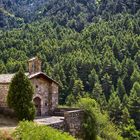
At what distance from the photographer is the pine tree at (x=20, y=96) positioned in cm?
4234

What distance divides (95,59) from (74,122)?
290 ft

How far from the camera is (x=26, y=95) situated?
42.8 meters

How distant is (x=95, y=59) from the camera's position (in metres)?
132

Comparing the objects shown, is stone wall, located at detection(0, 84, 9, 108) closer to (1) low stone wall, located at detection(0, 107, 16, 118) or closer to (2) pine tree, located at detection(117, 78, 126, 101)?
(1) low stone wall, located at detection(0, 107, 16, 118)

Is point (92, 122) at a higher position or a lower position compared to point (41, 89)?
lower

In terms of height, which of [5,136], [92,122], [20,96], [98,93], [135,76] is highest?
[135,76]

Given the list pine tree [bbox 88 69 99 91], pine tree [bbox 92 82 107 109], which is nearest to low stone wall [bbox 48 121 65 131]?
pine tree [bbox 92 82 107 109]

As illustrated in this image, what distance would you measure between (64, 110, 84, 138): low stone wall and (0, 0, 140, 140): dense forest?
39.1m

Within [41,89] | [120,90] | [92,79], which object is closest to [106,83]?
[92,79]

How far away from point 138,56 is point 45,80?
85837 mm

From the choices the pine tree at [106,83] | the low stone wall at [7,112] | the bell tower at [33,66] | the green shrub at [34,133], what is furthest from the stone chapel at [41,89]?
the pine tree at [106,83]

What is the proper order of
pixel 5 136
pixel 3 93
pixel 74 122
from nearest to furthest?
1. pixel 5 136
2. pixel 74 122
3. pixel 3 93

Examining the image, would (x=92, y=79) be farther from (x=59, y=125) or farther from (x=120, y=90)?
(x=59, y=125)

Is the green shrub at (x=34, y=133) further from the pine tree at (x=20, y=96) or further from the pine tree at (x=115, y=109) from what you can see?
the pine tree at (x=115, y=109)
